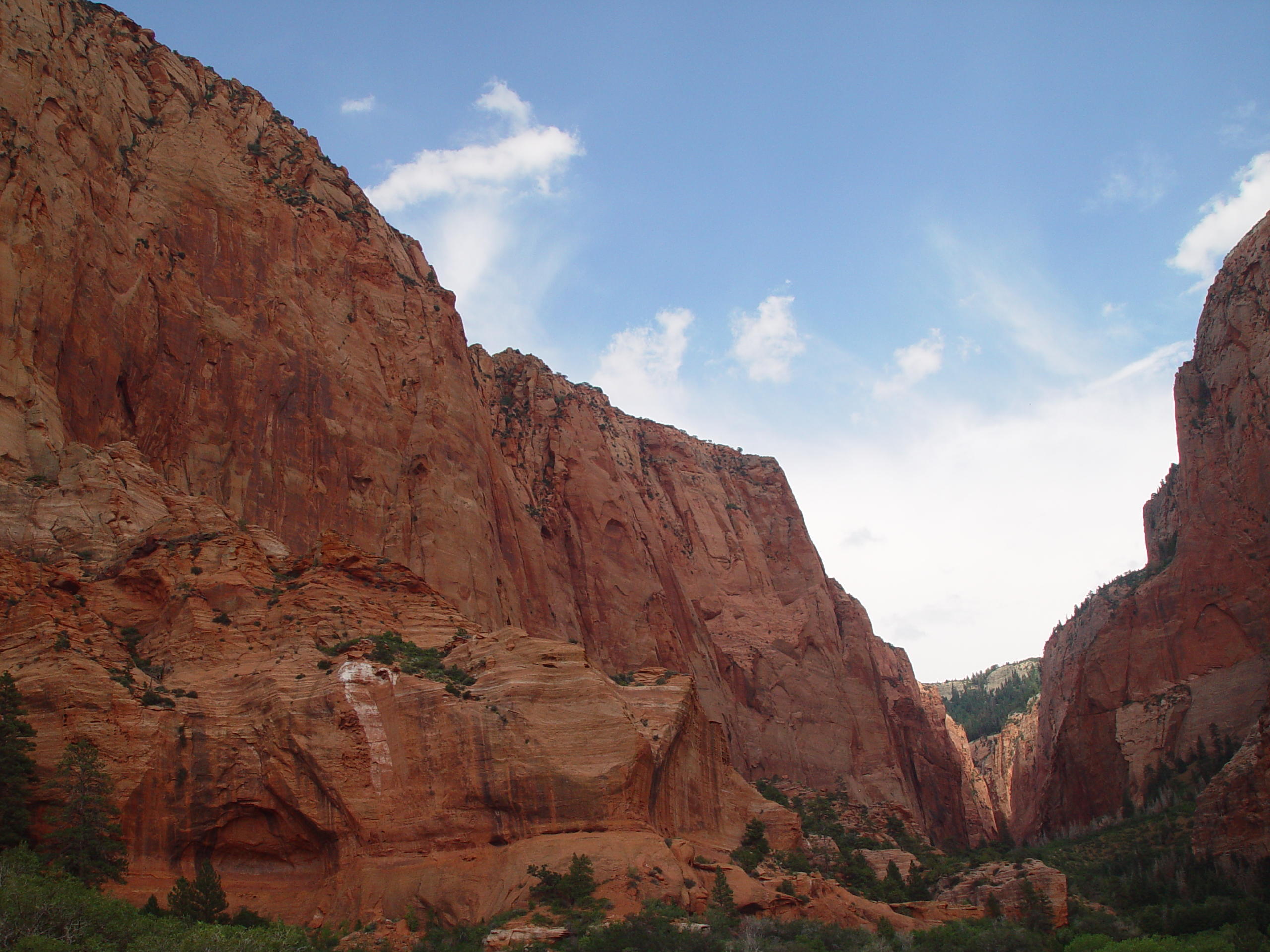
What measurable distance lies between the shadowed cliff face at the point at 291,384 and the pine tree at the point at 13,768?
6.98 metres

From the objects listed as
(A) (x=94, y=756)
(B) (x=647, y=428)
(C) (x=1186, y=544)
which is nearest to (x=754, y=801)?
(A) (x=94, y=756)

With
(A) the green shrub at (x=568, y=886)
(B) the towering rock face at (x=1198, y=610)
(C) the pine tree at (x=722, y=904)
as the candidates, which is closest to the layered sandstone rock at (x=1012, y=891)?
(C) the pine tree at (x=722, y=904)

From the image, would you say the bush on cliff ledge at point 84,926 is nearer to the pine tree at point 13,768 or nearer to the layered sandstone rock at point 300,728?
the pine tree at point 13,768

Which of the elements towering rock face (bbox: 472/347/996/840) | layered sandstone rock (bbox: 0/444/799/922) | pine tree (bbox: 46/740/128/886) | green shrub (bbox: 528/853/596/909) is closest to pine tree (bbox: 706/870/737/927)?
layered sandstone rock (bbox: 0/444/799/922)

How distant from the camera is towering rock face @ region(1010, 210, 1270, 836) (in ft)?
238

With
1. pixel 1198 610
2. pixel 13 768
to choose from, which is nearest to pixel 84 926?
pixel 13 768

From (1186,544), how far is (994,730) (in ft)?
230

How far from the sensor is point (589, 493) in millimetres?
75250

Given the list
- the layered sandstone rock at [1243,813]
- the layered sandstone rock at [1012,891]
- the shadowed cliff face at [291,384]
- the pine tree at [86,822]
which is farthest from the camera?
the layered sandstone rock at [1243,813]

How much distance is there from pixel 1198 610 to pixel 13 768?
247 feet

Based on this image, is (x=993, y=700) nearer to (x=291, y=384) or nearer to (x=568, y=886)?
(x=291, y=384)

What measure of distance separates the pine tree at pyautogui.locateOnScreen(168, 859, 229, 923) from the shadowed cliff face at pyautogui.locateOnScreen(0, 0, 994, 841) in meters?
4.72

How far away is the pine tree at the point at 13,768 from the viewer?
26.0 metres

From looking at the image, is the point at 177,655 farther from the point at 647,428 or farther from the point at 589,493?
the point at 647,428
